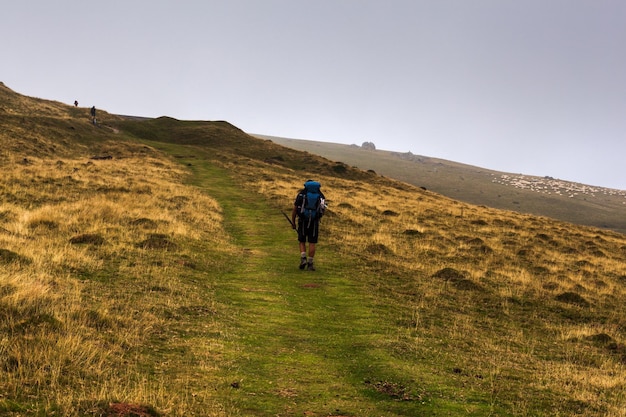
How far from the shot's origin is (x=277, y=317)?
9.96 meters

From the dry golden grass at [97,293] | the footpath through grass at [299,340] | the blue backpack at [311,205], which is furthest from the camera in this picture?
the blue backpack at [311,205]

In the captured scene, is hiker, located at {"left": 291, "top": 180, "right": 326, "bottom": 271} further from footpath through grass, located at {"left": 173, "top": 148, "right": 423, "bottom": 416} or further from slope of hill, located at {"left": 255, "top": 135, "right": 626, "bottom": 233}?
slope of hill, located at {"left": 255, "top": 135, "right": 626, "bottom": 233}

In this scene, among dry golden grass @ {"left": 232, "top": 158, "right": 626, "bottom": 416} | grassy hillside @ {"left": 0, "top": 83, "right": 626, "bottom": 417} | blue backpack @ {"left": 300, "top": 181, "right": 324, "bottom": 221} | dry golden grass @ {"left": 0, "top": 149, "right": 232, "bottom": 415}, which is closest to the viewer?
dry golden grass @ {"left": 0, "top": 149, "right": 232, "bottom": 415}

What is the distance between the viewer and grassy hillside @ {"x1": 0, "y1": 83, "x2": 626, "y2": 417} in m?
6.00

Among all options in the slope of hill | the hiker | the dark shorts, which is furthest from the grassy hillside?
the slope of hill

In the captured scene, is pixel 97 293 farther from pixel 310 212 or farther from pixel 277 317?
pixel 310 212

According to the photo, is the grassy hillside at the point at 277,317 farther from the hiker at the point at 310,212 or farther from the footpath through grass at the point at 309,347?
the hiker at the point at 310,212

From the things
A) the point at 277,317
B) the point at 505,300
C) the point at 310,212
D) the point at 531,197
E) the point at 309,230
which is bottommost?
the point at 277,317

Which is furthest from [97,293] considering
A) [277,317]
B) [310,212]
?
[310,212]

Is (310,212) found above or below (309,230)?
above

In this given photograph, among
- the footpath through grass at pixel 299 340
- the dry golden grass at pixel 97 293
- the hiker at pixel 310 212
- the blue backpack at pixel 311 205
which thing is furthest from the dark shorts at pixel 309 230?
the dry golden grass at pixel 97 293

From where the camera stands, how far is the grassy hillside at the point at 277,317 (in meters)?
6.00

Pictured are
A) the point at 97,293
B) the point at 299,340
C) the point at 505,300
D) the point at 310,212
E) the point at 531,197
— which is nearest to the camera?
the point at 299,340

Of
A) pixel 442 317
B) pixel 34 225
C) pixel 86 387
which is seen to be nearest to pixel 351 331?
pixel 442 317
